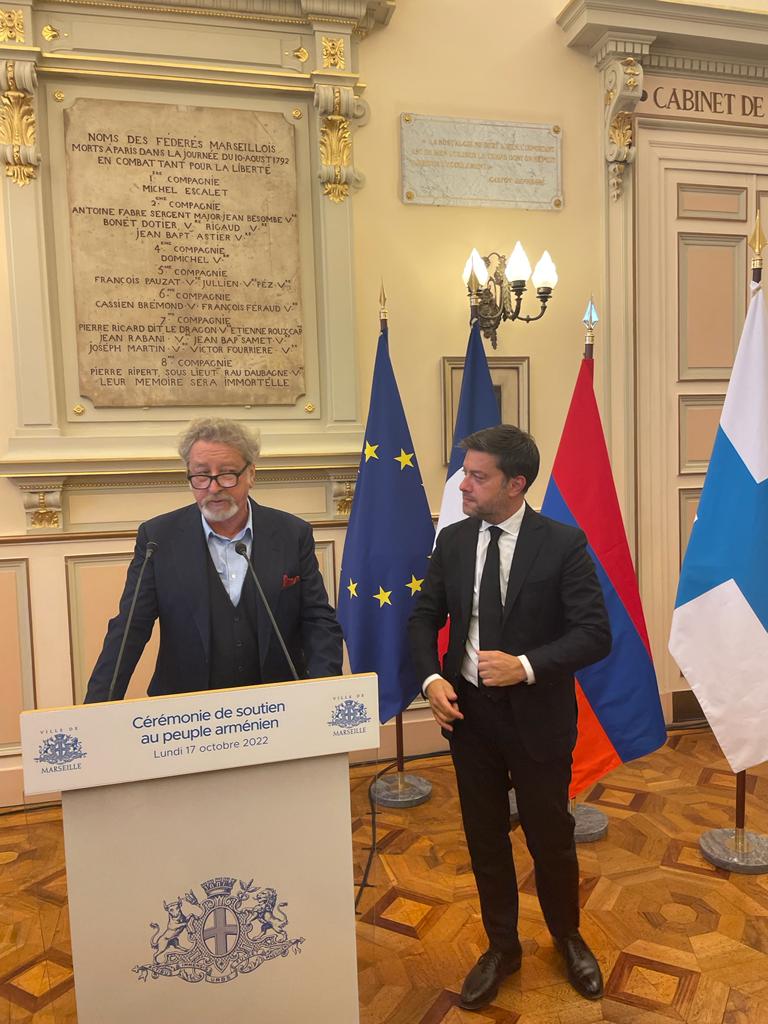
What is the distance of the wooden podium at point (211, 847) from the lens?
1.25 metres

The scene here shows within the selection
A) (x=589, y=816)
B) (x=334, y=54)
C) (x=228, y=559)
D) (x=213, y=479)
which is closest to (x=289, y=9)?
(x=334, y=54)

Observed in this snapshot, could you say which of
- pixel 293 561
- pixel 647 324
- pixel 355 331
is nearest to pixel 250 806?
pixel 293 561

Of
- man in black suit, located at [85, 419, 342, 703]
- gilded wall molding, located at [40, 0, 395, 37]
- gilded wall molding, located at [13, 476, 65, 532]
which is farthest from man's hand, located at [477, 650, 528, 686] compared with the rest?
gilded wall molding, located at [40, 0, 395, 37]

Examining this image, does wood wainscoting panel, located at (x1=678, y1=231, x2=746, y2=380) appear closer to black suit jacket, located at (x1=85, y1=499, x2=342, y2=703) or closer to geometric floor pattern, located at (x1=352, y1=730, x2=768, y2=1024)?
geometric floor pattern, located at (x1=352, y1=730, x2=768, y2=1024)

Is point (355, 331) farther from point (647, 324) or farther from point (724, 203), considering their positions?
point (724, 203)

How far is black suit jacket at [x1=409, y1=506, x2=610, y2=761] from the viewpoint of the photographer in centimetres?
176

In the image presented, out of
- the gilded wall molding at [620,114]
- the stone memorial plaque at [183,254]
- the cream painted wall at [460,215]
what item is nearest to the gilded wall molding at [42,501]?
the stone memorial plaque at [183,254]

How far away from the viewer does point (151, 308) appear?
3.15 m

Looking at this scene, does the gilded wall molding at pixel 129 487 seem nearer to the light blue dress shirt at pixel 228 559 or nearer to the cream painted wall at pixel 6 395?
the cream painted wall at pixel 6 395

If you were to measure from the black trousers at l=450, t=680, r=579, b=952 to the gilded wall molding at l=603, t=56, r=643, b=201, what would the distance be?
279 cm

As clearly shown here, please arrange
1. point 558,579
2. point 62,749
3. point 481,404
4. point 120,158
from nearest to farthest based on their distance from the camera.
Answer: point 62,749
point 558,579
point 481,404
point 120,158

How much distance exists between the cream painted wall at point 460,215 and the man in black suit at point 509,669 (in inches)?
64.4

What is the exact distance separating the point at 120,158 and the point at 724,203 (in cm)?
291

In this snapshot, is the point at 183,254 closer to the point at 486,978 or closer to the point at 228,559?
the point at 228,559
